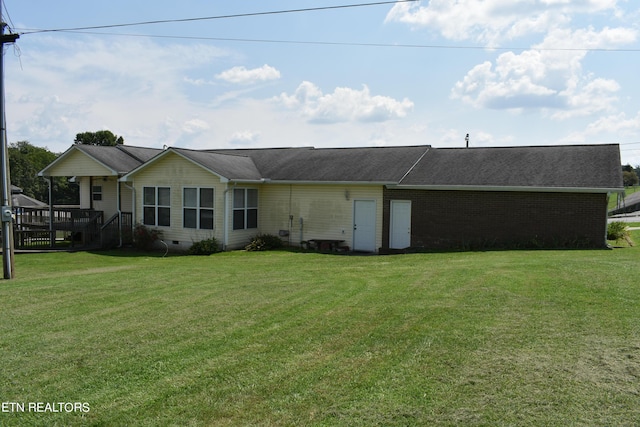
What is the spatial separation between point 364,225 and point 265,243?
3.87m

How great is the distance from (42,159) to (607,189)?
289 ft

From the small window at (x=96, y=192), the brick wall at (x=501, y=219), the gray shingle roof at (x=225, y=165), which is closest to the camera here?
the brick wall at (x=501, y=219)

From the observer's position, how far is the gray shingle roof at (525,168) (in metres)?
17.1

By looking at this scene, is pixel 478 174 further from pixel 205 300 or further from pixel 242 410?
pixel 242 410

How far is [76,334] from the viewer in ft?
23.1

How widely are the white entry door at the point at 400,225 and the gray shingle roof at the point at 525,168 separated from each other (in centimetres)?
84

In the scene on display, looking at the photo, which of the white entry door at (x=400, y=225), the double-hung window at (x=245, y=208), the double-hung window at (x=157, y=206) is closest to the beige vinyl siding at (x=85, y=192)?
the double-hung window at (x=157, y=206)

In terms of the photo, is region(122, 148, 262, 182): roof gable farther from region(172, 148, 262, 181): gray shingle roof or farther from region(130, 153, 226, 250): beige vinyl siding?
region(130, 153, 226, 250): beige vinyl siding

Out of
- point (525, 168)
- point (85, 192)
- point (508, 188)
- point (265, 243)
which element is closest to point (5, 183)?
point (265, 243)

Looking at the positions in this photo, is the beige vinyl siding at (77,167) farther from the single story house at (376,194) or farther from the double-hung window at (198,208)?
the double-hung window at (198,208)

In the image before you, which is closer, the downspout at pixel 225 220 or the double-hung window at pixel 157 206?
the downspout at pixel 225 220

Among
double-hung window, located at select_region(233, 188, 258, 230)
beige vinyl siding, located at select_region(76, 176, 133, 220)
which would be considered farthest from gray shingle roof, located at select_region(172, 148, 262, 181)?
beige vinyl siding, located at select_region(76, 176, 133, 220)

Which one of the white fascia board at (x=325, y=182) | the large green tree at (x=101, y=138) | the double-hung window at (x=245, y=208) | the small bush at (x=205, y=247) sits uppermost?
the large green tree at (x=101, y=138)

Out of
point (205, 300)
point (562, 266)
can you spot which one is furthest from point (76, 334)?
point (562, 266)
